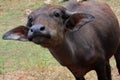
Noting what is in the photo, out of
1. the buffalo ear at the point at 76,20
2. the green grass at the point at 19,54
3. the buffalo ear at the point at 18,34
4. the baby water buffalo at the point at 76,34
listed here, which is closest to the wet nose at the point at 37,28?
the baby water buffalo at the point at 76,34

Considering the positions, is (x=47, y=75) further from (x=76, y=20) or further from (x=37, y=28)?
(x=37, y=28)

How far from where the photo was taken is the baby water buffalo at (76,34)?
4.85 metres

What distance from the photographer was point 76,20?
5.41 m

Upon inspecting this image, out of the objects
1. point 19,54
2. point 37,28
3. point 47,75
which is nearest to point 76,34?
point 37,28

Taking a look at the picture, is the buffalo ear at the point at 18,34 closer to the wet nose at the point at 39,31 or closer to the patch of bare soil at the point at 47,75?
the wet nose at the point at 39,31

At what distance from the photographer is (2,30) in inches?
476

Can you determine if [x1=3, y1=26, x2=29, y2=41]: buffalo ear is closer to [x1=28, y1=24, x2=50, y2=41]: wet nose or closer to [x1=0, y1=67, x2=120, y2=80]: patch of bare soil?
[x1=28, y1=24, x2=50, y2=41]: wet nose

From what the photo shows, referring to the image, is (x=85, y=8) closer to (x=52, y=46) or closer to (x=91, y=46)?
(x=91, y=46)

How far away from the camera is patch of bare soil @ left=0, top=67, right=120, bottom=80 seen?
795cm

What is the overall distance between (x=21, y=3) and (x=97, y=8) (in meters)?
8.34

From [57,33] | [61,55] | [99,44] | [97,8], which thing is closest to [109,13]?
[97,8]

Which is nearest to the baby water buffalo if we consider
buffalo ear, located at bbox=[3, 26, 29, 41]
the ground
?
buffalo ear, located at bbox=[3, 26, 29, 41]

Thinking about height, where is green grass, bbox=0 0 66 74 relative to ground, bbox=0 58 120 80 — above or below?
below

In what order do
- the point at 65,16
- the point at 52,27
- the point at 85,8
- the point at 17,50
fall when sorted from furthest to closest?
the point at 17,50 < the point at 85,8 < the point at 65,16 < the point at 52,27
